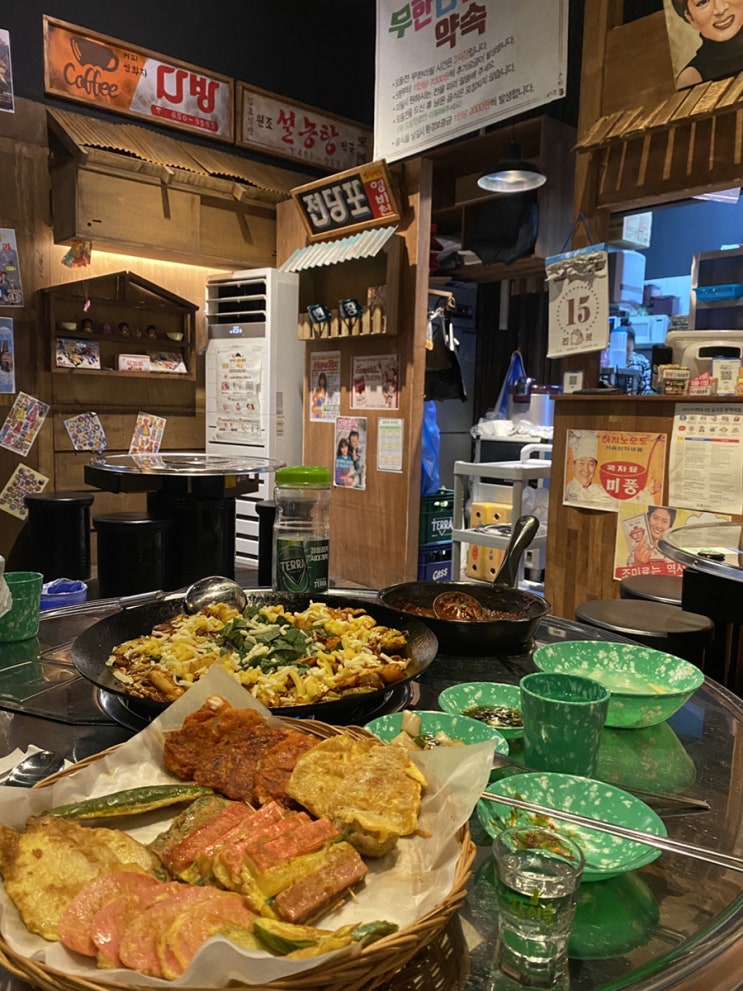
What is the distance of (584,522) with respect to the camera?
385cm

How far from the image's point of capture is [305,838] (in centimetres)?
73

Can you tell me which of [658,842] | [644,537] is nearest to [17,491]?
[644,537]

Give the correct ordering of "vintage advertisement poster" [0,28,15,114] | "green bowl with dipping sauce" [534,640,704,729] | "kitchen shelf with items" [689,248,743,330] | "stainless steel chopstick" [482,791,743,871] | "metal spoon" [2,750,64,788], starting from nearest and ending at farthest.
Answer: "stainless steel chopstick" [482,791,743,871], "metal spoon" [2,750,64,788], "green bowl with dipping sauce" [534,640,704,729], "vintage advertisement poster" [0,28,15,114], "kitchen shelf with items" [689,248,743,330]

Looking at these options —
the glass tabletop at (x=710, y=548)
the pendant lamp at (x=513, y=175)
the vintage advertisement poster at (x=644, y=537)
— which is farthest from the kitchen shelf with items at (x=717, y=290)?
the glass tabletop at (x=710, y=548)

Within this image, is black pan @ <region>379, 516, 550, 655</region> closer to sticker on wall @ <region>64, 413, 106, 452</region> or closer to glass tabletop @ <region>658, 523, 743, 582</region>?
glass tabletop @ <region>658, 523, 743, 582</region>

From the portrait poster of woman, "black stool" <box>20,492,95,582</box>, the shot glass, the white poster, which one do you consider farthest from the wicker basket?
"black stool" <box>20,492,95,582</box>

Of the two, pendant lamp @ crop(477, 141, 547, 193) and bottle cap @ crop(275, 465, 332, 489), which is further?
pendant lamp @ crop(477, 141, 547, 193)

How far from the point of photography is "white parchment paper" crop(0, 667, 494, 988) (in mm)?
555

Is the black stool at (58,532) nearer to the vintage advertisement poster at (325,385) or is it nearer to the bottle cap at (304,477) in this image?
the vintage advertisement poster at (325,385)

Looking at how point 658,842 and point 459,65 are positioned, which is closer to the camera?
point 658,842

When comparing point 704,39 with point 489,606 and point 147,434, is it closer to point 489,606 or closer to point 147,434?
point 489,606

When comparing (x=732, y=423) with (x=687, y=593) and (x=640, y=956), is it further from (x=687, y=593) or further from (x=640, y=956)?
(x=640, y=956)

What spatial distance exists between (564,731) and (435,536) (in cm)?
427

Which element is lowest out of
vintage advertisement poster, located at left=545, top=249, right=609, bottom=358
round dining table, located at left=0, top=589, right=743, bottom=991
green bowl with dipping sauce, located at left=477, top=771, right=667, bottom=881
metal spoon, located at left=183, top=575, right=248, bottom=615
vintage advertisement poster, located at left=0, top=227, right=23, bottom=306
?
round dining table, located at left=0, top=589, right=743, bottom=991
